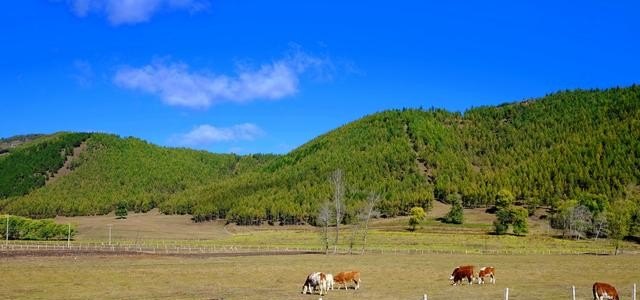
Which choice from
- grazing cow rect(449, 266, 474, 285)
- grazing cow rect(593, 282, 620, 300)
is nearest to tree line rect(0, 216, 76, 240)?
grazing cow rect(449, 266, 474, 285)

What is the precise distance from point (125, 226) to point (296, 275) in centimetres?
16236

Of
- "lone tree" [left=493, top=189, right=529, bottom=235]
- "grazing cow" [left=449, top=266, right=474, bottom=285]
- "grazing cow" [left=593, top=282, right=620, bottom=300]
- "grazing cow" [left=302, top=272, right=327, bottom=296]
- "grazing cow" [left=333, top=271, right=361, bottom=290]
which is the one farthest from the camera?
"lone tree" [left=493, top=189, right=529, bottom=235]

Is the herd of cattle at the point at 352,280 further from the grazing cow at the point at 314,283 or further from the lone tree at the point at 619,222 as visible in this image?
the lone tree at the point at 619,222

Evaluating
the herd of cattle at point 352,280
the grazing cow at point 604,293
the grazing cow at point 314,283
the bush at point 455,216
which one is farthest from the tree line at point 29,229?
the grazing cow at point 604,293

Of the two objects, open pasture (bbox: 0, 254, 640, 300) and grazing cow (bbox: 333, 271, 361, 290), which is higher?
grazing cow (bbox: 333, 271, 361, 290)

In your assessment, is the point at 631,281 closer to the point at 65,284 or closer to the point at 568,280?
the point at 568,280

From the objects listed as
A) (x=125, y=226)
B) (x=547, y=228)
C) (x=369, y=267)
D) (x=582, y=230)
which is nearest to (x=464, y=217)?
(x=547, y=228)

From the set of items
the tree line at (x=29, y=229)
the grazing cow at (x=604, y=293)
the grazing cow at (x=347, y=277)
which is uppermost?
the grazing cow at (x=604, y=293)

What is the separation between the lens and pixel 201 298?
32094mm

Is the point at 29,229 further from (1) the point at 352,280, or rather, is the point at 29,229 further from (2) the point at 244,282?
(1) the point at 352,280

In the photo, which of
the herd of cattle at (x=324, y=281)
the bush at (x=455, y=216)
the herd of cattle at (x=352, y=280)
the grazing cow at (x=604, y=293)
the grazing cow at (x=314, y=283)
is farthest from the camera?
the bush at (x=455, y=216)

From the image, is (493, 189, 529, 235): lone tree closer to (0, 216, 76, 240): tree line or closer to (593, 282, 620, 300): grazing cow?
(0, 216, 76, 240): tree line

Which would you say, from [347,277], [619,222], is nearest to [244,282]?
[347,277]

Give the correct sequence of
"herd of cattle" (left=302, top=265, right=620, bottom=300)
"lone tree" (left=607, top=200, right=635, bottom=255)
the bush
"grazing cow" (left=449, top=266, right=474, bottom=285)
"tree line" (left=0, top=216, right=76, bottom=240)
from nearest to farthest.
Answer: "herd of cattle" (left=302, top=265, right=620, bottom=300), "grazing cow" (left=449, top=266, right=474, bottom=285), "lone tree" (left=607, top=200, right=635, bottom=255), "tree line" (left=0, top=216, right=76, bottom=240), the bush
